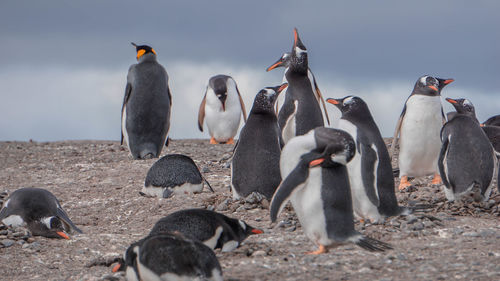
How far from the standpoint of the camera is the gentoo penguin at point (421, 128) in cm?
834

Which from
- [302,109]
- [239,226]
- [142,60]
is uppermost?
[142,60]

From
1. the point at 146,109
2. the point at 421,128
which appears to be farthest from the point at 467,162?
the point at 146,109

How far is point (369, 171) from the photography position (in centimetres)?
606

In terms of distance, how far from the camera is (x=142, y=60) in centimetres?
1187

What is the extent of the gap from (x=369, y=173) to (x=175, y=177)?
2.63 meters

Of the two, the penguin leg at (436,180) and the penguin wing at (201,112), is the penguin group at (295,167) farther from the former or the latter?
the penguin wing at (201,112)

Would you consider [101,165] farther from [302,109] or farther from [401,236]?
[401,236]

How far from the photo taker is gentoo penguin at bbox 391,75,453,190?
27.3ft

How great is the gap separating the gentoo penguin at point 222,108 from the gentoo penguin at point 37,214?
7868 millimetres

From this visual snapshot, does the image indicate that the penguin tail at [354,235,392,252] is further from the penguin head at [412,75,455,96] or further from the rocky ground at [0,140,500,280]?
the penguin head at [412,75,455,96]

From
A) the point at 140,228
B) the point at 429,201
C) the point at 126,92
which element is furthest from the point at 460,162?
the point at 126,92

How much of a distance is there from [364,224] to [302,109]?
3.53 m

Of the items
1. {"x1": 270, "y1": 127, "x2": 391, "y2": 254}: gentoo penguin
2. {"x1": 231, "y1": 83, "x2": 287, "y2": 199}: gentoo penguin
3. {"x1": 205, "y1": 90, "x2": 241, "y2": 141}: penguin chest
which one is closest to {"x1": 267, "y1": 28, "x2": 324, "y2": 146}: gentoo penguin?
{"x1": 231, "y1": 83, "x2": 287, "y2": 199}: gentoo penguin

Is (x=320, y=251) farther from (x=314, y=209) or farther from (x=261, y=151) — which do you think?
(x=261, y=151)
